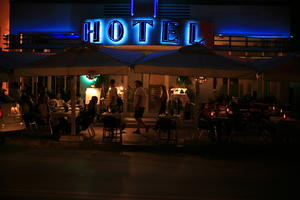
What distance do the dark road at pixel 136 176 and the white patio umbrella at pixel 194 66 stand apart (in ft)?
8.00

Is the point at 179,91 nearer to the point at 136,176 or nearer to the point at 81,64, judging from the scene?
the point at 81,64

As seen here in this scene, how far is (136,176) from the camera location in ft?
30.8

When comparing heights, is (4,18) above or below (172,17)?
above

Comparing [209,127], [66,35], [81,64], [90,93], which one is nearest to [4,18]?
[66,35]

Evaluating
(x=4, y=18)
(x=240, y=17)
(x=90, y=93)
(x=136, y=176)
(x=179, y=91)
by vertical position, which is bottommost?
(x=136, y=176)

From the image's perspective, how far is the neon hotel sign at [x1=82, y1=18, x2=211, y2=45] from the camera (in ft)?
63.0

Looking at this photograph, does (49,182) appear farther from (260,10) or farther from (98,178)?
(260,10)

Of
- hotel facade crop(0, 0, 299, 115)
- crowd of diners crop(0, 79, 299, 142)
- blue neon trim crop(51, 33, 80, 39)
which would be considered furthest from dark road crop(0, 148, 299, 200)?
blue neon trim crop(51, 33, 80, 39)

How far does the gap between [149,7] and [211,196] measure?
1474cm

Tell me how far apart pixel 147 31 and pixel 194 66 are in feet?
22.9

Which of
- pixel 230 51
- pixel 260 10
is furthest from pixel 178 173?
pixel 260 10

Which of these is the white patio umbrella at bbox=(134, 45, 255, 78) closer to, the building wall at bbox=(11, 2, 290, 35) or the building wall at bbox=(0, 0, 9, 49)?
the building wall at bbox=(11, 2, 290, 35)

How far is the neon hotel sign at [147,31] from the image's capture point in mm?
19203

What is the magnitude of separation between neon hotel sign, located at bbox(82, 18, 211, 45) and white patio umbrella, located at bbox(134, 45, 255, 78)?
19.9 ft
